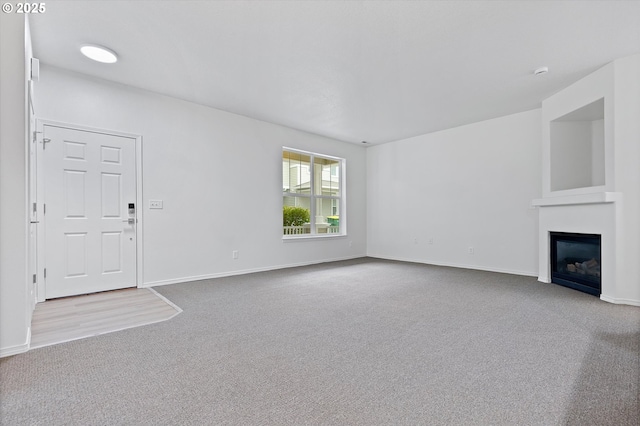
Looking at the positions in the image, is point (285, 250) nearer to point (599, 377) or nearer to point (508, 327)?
point (508, 327)

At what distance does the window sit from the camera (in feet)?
19.1

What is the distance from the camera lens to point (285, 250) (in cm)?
557

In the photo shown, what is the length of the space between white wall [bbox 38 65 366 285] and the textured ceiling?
25cm

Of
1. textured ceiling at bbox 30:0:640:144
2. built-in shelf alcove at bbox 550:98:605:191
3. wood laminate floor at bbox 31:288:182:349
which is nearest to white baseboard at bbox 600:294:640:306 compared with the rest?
built-in shelf alcove at bbox 550:98:605:191

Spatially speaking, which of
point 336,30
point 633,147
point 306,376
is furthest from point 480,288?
point 336,30

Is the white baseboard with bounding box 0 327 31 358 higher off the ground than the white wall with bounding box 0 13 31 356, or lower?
lower

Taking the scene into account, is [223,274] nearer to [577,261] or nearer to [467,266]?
[467,266]

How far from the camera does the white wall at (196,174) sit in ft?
12.1

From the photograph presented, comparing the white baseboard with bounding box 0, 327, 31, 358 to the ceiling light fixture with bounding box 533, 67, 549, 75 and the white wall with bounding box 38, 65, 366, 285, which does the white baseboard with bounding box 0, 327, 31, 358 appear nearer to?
the white wall with bounding box 38, 65, 366, 285

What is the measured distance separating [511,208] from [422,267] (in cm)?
173

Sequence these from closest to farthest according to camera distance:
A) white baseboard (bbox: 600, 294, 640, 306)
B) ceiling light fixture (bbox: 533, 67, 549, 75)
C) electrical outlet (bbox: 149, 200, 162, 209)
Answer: white baseboard (bbox: 600, 294, 640, 306), ceiling light fixture (bbox: 533, 67, 549, 75), electrical outlet (bbox: 149, 200, 162, 209)

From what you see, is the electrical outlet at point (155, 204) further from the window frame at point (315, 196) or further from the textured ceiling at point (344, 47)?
the window frame at point (315, 196)

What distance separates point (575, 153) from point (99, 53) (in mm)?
5873

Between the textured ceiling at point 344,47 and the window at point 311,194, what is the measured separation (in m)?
1.64
